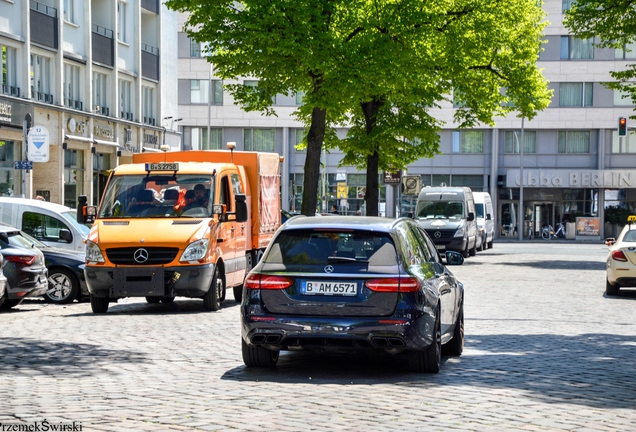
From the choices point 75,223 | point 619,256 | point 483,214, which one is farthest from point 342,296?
point 483,214

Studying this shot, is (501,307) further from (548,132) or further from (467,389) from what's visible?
(548,132)

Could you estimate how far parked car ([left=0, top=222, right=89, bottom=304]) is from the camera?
21.0 metres

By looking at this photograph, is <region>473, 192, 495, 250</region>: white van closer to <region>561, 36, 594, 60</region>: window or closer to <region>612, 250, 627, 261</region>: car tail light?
<region>612, 250, 627, 261</region>: car tail light

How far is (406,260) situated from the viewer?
10.7 meters

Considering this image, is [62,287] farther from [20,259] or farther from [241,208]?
[241,208]

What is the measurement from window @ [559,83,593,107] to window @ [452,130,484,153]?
5.39 metres

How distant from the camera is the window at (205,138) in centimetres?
7631

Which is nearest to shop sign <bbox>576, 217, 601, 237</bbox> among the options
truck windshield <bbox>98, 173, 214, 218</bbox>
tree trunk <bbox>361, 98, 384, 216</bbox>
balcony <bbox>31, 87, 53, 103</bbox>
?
tree trunk <bbox>361, 98, 384, 216</bbox>

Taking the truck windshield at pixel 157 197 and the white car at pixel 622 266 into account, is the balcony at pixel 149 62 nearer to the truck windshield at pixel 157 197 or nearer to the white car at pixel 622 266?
the white car at pixel 622 266

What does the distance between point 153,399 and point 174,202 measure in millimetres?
9861

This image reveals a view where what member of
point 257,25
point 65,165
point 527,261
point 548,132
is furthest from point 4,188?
point 548,132

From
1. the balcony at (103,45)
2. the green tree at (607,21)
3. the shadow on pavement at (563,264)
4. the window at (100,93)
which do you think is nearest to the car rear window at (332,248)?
the green tree at (607,21)

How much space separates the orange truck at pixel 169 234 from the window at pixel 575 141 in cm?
5608

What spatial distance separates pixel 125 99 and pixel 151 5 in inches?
186
